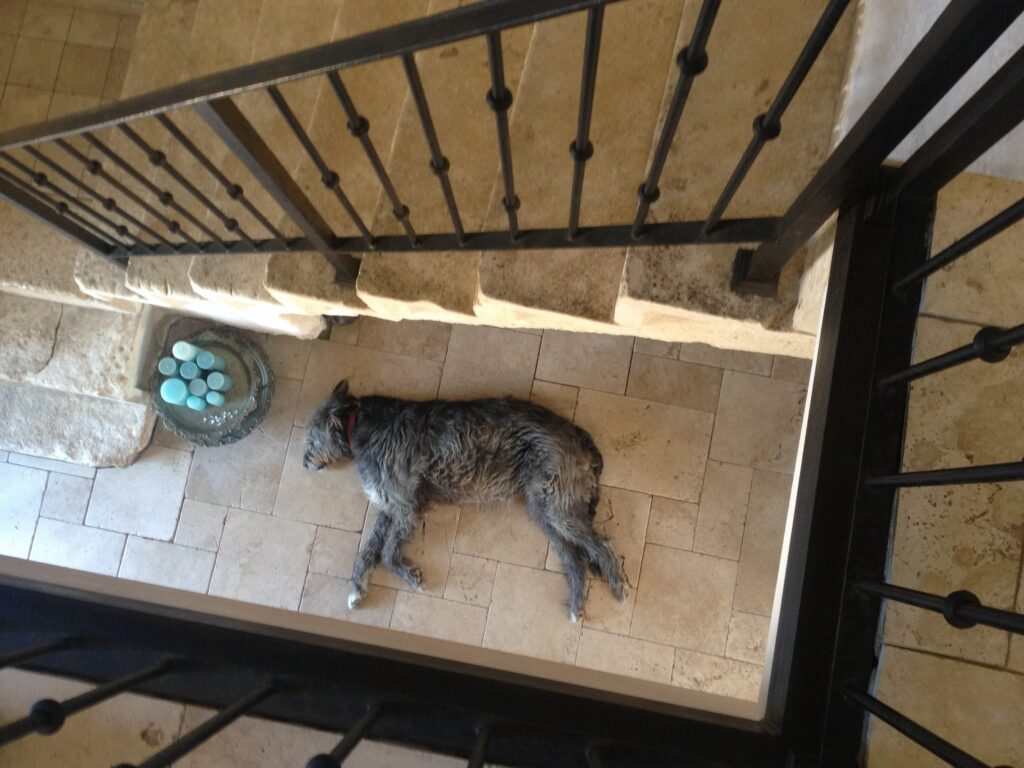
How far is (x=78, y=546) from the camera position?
10.6 ft

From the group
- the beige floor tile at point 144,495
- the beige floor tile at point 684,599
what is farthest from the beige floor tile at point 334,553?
the beige floor tile at point 684,599

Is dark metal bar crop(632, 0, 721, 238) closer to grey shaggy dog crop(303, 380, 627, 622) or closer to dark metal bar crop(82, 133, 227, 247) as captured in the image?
dark metal bar crop(82, 133, 227, 247)

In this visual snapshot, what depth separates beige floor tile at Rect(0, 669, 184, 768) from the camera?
1165 mm

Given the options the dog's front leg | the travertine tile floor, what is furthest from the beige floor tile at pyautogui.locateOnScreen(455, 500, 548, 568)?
the dog's front leg

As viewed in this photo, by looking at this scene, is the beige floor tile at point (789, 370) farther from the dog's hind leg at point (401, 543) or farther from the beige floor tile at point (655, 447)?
the dog's hind leg at point (401, 543)

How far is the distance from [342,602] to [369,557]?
31 centimetres

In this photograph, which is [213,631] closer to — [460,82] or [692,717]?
[692,717]

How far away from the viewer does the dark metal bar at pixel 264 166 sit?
1225mm

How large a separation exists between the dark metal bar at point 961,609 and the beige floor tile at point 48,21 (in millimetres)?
4330

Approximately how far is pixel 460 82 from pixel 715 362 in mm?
1707

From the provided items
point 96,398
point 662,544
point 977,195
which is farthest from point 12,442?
point 977,195

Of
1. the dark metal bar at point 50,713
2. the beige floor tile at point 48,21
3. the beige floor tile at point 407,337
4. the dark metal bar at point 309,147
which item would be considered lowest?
the dark metal bar at point 50,713

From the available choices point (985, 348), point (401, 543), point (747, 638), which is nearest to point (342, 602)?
point (401, 543)

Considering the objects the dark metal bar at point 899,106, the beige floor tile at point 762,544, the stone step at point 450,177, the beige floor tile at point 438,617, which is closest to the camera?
the dark metal bar at point 899,106
